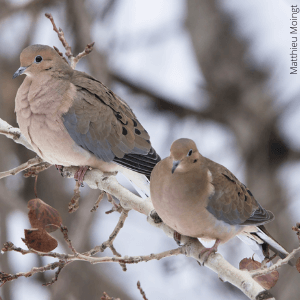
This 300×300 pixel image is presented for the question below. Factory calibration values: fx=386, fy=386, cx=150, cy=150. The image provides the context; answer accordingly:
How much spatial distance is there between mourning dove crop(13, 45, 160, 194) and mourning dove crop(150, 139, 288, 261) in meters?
0.33

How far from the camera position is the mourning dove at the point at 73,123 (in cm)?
154

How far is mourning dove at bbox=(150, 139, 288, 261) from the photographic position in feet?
3.79

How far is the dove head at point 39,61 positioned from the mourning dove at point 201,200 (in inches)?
26.1

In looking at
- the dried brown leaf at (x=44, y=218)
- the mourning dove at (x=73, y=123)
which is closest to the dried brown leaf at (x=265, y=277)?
the mourning dove at (x=73, y=123)

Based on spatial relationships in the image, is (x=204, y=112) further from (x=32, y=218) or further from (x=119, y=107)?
(x=32, y=218)

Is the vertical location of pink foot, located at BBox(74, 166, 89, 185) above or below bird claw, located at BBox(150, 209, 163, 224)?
above

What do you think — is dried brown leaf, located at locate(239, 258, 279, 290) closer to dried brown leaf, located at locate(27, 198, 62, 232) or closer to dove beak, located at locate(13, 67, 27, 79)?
dried brown leaf, located at locate(27, 198, 62, 232)

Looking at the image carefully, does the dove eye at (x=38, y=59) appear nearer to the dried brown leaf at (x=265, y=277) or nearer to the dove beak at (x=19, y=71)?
the dove beak at (x=19, y=71)

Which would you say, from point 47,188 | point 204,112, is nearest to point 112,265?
point 47,188

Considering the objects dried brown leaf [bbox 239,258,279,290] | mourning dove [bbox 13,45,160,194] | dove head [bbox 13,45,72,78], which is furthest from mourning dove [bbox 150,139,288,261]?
dove head [bbox 13,45,72,78]

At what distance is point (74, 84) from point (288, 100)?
2.21 m

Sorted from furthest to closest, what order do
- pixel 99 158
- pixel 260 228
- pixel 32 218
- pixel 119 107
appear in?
pixel 119 107
pixel 99 158
pixel 260 228
pixel 32 218

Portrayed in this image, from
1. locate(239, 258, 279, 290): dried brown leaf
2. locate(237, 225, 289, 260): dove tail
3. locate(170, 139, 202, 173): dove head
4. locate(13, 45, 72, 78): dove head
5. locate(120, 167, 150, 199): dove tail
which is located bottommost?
locate(239, 258, 279, 290): dried brown leaf

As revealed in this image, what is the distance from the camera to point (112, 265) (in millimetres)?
3396
